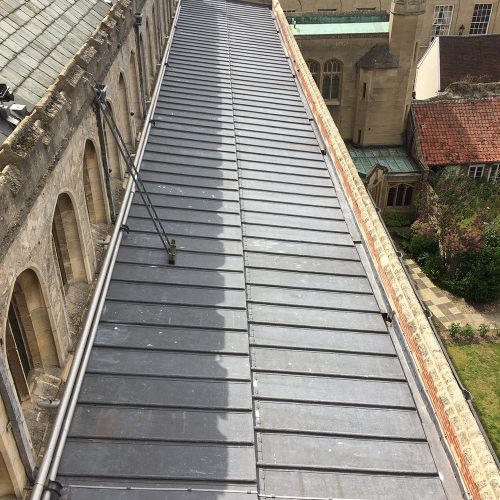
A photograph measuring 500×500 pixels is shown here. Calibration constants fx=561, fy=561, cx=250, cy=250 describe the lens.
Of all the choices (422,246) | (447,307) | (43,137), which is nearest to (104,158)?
(43,137)

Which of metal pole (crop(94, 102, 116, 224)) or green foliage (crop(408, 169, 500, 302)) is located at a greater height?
metal pole (crop(94, 102, 116, 224))

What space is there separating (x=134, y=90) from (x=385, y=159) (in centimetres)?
2093

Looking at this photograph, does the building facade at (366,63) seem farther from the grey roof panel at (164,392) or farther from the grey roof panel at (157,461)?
the grey roof panel at (157,461)

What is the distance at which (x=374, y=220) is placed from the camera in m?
14.0

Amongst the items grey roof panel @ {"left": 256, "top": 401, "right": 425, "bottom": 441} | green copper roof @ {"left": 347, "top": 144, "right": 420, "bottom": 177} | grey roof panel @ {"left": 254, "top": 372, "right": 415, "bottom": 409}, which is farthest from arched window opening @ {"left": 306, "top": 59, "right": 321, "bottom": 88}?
grey roof panel @ {"left": 256, "top": 401, "right": 425, "bottom": 441}

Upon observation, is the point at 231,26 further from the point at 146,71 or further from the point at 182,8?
the point at 146,71

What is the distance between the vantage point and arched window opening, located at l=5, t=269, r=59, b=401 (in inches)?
327

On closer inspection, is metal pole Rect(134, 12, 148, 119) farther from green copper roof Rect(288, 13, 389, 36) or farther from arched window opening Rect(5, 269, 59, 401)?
green copper roof Rect(288, 13, 389, 36)

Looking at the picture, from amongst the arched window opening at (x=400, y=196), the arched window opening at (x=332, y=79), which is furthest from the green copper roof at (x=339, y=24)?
the arched window opening at (x=400, y=196)

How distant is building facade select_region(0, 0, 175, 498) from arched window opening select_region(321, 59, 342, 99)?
80.1ft

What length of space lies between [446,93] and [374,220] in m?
24.0

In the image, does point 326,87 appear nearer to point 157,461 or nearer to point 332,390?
point 332,390

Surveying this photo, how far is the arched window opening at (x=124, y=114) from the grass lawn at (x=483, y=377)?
1658cm

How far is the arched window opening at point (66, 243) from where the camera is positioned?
10133 mm
